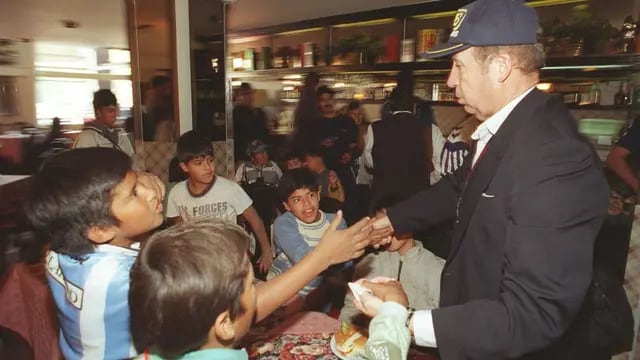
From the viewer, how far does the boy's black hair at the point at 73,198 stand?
128 centimetres

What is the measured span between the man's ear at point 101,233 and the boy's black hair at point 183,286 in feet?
1.06

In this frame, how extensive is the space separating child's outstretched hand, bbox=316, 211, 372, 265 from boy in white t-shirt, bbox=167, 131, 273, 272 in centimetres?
160

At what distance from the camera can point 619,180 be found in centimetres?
316

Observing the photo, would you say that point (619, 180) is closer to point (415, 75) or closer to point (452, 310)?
point (452, 310)

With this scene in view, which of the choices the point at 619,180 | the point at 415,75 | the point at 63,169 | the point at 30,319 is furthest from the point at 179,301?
the point at 415,75

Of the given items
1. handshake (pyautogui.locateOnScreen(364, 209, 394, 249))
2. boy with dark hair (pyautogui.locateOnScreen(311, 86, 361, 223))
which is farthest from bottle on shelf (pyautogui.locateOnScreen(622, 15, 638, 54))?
handshake (pyautogui.locateOnScreen(364, 209, 394, 249))

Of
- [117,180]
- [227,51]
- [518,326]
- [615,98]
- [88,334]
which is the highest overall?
[227,51]

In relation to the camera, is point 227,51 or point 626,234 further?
point 227,51

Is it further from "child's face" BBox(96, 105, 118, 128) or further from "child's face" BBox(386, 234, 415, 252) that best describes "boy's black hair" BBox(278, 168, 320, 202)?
"child's face" BBox(96, 105, 118, 128)

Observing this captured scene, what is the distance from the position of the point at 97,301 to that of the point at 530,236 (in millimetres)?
1173

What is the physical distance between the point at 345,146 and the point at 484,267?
3.57m

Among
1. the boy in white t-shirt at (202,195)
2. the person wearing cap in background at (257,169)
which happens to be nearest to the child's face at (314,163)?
the person wearing cap in background at (257,169)

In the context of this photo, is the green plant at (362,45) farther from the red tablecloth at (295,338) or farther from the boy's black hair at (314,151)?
the red tablecloth at (295,338)

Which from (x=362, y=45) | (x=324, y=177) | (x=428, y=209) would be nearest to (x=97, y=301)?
(x=428, y=209)
